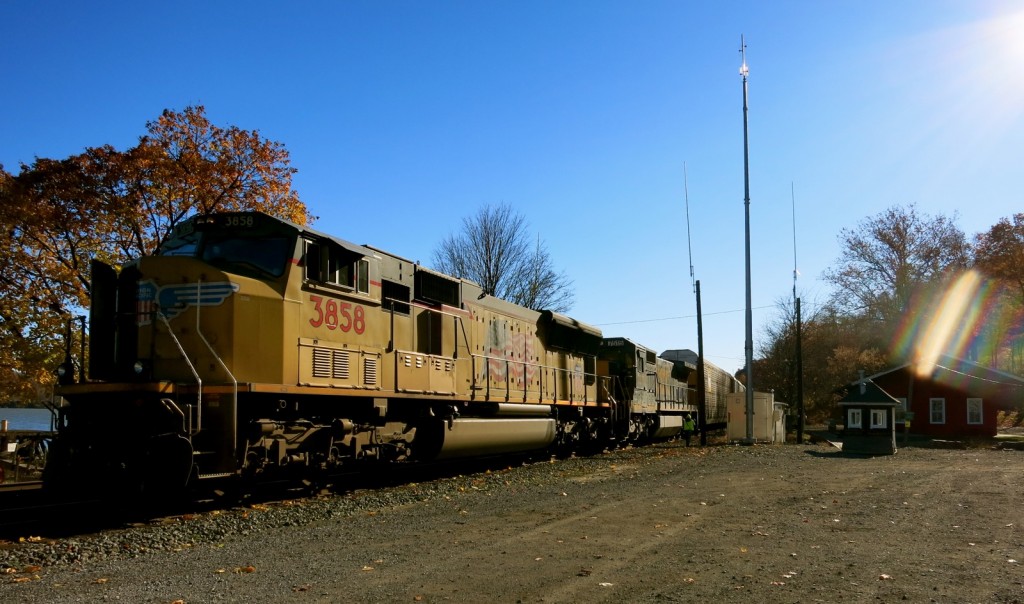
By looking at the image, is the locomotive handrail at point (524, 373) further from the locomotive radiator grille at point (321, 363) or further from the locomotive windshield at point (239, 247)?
the locomotive windshield at point (239, 247)

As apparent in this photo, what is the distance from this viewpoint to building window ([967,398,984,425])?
3684 centimetres

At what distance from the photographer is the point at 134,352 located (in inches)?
410

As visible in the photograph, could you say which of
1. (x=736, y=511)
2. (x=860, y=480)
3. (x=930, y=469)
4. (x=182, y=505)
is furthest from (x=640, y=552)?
(x=930, y=469)

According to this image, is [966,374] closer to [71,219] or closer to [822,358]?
[822,358]

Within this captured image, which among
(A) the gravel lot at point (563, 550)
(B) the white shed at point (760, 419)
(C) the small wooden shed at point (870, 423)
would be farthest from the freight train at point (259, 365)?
(B) the white shed at point (760, 419)

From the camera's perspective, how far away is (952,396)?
37.6 m

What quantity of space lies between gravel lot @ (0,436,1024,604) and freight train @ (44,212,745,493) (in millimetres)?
864

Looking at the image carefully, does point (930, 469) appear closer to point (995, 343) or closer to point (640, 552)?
point (640, 552)

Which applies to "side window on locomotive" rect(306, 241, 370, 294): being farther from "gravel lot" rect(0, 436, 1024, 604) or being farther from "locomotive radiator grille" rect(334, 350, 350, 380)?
"gravel lot" rect(0, 436, 1024, 604)

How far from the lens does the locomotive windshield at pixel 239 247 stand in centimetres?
1073

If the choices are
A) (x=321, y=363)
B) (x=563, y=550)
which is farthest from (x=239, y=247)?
(x=563, y=550)

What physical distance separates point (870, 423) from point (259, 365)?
19.2m

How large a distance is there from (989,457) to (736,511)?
16877 millimetres

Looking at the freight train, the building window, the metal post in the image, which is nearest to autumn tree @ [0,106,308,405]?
the freight train
